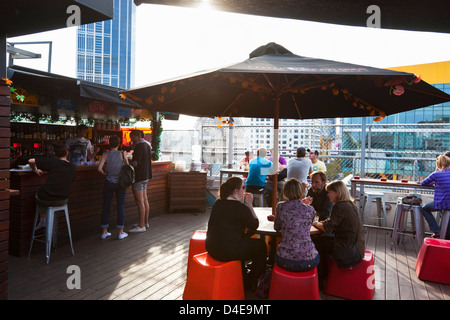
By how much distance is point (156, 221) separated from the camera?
6379mm

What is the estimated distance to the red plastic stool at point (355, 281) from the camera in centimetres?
318

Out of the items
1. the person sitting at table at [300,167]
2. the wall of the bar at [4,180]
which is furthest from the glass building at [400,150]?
the wall of the bar at [4,180]

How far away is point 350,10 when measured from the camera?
450 cm

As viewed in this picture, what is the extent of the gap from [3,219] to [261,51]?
116 inches

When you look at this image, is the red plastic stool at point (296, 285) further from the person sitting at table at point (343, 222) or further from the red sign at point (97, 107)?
the red sign at point (97, 107)

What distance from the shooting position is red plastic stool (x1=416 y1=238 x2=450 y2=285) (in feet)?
12.0

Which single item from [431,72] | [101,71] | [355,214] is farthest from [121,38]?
[355,214]

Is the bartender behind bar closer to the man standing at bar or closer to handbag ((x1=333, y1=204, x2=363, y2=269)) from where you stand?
the man standing at bar

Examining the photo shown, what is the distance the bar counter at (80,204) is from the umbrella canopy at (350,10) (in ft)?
9.88

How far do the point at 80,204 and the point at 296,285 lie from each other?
12.6ft

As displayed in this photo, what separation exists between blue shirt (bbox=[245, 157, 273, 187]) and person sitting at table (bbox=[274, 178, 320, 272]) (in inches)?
134

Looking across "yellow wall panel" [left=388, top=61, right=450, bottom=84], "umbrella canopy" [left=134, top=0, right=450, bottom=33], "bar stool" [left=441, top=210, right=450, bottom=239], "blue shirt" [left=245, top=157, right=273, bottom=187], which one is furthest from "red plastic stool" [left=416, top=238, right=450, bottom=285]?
"yellow wall panel" [left=388, top=61, right=450, bottom=84]

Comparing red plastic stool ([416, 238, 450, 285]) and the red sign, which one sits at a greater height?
the red sign
